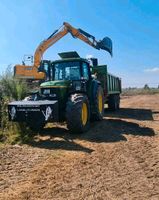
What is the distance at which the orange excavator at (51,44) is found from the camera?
20.0 m

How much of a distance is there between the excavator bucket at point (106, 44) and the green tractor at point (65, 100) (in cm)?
725

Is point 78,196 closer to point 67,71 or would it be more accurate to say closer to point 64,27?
point 67,71

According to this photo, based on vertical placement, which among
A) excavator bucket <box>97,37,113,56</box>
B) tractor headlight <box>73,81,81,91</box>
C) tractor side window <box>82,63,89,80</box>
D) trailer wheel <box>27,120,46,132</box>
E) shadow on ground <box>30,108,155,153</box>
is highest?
excavator bucket <box>97,37,113,56</box>

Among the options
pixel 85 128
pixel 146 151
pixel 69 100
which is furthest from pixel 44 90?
pixel 146 151

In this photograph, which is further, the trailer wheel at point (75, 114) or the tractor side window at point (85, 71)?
the tractor side window at point (85, 71)

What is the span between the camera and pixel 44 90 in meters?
10.6

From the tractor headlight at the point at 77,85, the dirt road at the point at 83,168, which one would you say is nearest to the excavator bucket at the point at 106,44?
the tractor headlight at the point at 77,85

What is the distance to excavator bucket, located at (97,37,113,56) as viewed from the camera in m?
20.5

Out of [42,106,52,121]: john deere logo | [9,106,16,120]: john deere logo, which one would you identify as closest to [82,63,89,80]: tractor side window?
[42,106,52,121]: john deere logo

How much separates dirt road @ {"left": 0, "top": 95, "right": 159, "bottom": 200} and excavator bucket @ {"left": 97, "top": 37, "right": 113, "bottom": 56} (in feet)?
37.4

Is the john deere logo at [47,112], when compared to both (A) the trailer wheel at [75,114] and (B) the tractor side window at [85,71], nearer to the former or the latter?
(A) the trailer wheel at [75,114]

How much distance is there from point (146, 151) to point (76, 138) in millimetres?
2282

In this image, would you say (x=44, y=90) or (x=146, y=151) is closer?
(x=146, y=151)

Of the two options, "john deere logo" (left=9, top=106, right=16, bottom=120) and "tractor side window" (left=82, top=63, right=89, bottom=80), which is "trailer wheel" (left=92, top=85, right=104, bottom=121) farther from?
"john deere logo" (left=9, top=106, right=16, bottom=120)
